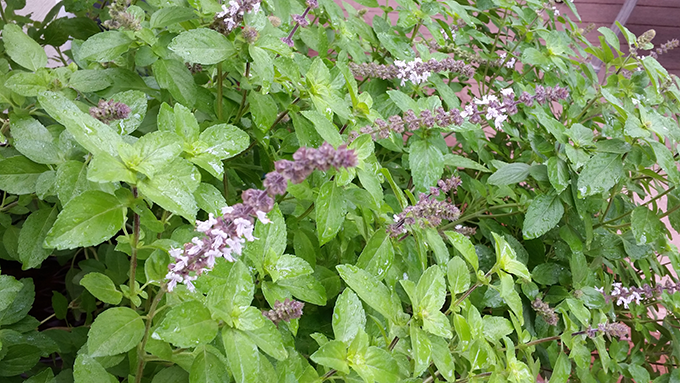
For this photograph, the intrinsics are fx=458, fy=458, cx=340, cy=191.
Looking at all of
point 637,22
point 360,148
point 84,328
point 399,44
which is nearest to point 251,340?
point 360,148

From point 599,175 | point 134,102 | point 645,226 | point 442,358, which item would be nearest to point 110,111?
point 134,102

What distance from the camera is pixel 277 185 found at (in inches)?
14.6

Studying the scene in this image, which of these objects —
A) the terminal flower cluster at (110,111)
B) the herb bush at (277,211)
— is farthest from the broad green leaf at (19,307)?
the terminal flower cluster at (110,111)

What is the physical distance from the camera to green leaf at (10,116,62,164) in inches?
24.7

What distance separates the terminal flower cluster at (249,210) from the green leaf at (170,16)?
44cm

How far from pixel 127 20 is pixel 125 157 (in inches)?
12.9

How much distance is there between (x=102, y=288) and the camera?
613 millimetres

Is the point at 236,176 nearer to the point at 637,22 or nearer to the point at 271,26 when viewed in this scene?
the point at 271,26

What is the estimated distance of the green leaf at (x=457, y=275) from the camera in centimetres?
74

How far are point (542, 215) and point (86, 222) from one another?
3.03 feet

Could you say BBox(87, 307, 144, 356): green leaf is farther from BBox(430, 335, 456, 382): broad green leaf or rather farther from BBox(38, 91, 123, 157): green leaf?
BBox(430, 335, 456, 382): broad green leaf

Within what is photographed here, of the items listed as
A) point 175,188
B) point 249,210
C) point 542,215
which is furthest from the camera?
point 542,215

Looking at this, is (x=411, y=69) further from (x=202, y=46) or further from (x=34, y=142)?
(x=34, y=142)

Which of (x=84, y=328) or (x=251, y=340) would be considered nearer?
(x=251, y=340)
